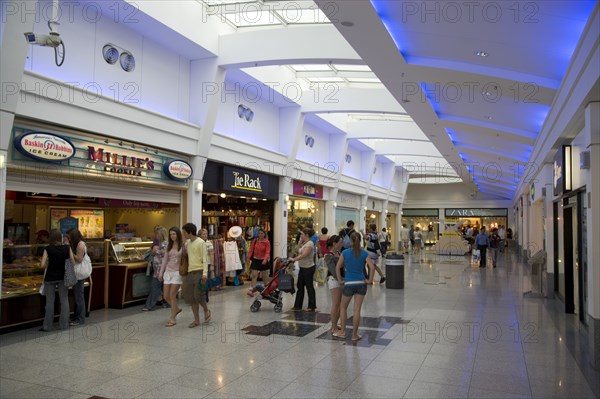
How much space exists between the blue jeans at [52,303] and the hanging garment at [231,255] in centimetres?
454

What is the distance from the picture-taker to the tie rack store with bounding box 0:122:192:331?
7.04m

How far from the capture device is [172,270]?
7355 millimetres

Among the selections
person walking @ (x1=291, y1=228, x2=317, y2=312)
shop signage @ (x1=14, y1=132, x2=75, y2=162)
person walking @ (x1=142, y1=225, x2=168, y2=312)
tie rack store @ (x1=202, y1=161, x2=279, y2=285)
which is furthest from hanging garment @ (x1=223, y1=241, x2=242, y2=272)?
shop signage @ (x1=14, y1=132, x2=75, y2=162)

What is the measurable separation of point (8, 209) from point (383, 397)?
7967 mm

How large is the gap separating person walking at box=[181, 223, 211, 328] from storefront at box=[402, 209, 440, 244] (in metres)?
32.3

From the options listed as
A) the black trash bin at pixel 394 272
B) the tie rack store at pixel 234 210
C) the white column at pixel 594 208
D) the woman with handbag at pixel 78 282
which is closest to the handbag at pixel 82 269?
the woman with handbag at pixel 78 282

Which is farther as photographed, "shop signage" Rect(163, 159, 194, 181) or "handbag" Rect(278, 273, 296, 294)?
"shop signage" Rect(163, 159, 194, 181)

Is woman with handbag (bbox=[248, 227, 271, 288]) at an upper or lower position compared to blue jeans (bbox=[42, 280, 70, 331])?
upper

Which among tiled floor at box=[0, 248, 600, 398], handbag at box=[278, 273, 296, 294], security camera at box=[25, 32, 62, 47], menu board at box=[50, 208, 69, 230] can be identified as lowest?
tiled floor at box=[0, 248, 600, 398]

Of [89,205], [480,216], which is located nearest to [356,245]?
[89,205]

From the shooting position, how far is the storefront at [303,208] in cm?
1611

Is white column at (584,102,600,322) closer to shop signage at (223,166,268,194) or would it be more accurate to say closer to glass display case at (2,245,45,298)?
glass display case at (2,245,45,298)

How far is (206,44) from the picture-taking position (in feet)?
33.3

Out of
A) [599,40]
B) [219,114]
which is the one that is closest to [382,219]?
[219,114]
